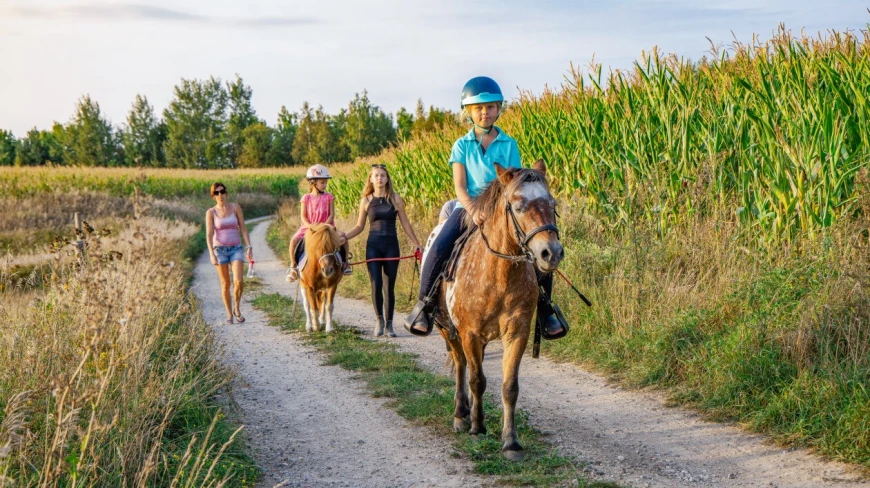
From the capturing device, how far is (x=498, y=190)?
4.73 metres

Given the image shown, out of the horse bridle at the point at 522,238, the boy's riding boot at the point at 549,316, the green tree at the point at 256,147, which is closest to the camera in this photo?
the horse bridle at the point at 522,238

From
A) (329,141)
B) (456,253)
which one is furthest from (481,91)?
(329,141)

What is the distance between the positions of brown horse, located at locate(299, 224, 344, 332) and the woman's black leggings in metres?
0.50

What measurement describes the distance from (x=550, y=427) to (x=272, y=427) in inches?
90.7

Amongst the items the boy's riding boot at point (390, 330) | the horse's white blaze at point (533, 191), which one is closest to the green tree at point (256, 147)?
the boy's riding boot at point (390, 330)

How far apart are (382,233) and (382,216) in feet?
0.82

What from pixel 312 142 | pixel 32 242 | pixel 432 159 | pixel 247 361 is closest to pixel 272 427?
pixel 247 361

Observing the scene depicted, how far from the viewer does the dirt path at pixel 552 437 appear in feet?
14.7

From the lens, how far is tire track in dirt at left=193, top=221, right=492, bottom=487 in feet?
15.1

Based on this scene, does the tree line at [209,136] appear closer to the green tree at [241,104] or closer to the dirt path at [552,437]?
the green tree at [241,104]

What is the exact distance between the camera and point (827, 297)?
567cm

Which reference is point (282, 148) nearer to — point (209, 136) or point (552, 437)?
point (209, 136)

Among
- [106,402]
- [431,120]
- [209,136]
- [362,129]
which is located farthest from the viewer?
[209,136]

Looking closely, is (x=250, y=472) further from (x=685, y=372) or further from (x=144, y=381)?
(x=685, y=372)
